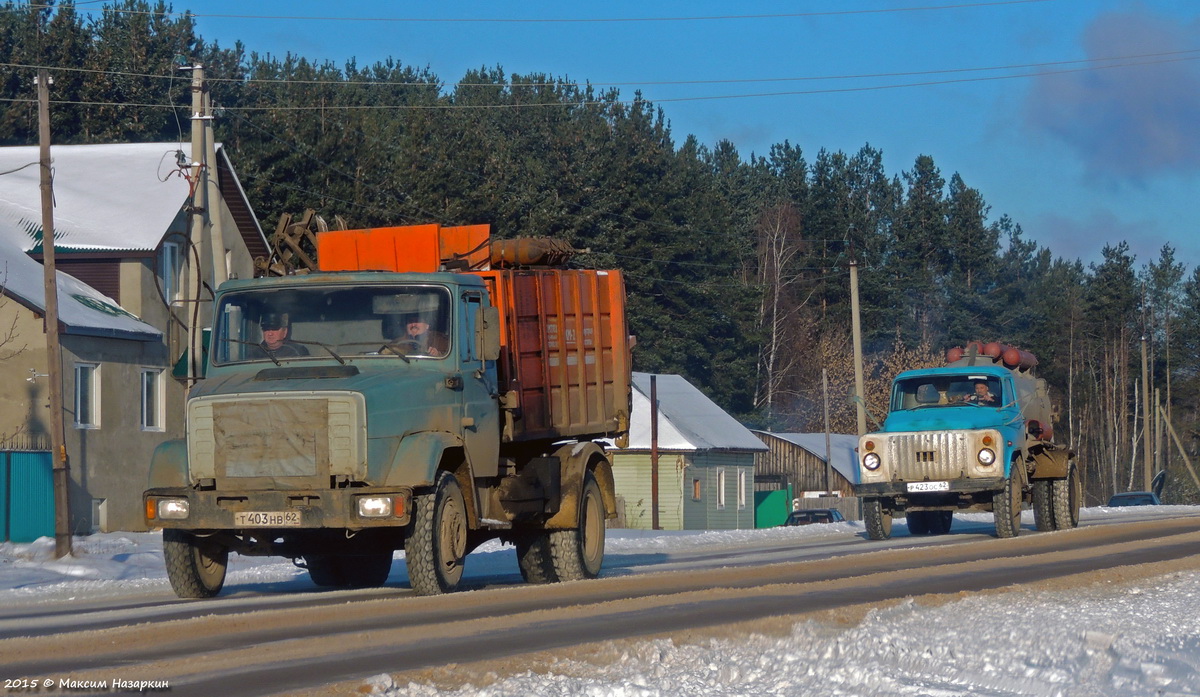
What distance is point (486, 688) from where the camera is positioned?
7.68 m

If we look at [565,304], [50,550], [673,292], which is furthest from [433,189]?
[565,304]

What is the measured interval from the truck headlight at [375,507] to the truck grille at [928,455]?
1210cm

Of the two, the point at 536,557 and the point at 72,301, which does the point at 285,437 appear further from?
the point at 72,301

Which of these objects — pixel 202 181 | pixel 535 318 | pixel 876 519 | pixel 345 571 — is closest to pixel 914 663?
pixel 535 318

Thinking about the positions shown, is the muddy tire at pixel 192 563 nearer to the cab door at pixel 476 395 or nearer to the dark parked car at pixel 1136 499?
the cab door at pixel 476 395

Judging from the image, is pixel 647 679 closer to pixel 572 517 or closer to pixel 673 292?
pixel 572 517

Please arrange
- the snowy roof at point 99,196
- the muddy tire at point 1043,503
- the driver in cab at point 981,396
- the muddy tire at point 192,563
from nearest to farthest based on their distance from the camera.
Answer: the muddy tire at point 192,563, the driver in cab at point 981,396, the muddy tire at point 1043,503, the snowy roof at point 99,196

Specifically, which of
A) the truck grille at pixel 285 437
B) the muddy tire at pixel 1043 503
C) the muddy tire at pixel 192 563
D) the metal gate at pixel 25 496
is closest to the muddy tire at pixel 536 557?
the muddy tire at pixel 192 563

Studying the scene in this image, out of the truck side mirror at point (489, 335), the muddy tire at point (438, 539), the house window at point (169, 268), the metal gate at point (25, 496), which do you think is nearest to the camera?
the muddy tire at point (438, 539)

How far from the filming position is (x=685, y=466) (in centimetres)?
5316

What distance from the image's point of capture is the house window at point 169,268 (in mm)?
35500

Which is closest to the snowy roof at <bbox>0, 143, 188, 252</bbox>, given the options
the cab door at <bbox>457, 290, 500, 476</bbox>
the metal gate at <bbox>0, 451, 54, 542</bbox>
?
the metal gate at <bbox>0, 451, 54, 542</bbox>

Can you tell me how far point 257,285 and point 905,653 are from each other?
702 cm

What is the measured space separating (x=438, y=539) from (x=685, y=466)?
40820 mm
